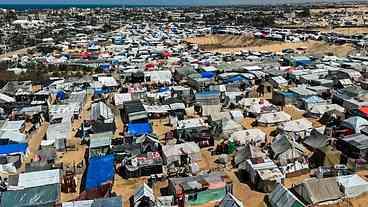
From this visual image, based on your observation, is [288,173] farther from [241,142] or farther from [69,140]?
[69,140]

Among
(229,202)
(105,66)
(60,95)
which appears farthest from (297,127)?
(105,66)

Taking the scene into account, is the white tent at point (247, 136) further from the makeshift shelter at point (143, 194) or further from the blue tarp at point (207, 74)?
the blue tarp at point (207, 74)

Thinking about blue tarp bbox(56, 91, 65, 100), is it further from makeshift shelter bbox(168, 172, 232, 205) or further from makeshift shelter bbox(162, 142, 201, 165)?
makeshift shelter bbox(168, 172, 232, 205)

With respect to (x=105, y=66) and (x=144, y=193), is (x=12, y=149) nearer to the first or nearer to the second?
(x=144, y=193)

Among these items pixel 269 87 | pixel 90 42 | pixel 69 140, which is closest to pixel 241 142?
pixel 69 140

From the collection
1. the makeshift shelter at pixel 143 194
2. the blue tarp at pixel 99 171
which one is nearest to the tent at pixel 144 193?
the makeshift shelter at pixel 143 194
